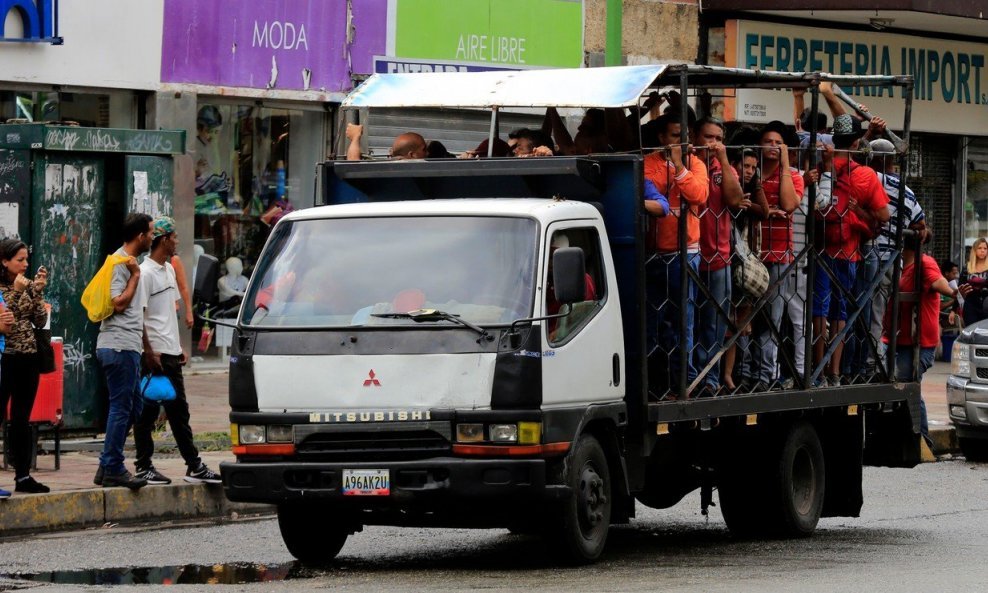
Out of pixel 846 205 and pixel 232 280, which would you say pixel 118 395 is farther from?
pixel 232 280

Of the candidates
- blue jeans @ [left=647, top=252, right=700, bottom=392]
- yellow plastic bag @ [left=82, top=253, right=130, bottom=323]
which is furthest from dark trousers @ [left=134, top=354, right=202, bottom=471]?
blue jeans @ [left=647, top=252, right=700, bottom=392]

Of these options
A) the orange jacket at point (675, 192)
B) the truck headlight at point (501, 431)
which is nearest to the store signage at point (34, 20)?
the orange jacket at point (675, 192)

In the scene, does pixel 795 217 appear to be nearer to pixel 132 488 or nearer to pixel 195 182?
pixel 132 488

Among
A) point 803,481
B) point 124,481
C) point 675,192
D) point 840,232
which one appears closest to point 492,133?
point 675,192

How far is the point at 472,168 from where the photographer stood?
404 inches

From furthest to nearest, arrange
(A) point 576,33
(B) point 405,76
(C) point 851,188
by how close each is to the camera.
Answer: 1. (A) point 576,33
2. (C) point 851,188
3. (B) point 405,76

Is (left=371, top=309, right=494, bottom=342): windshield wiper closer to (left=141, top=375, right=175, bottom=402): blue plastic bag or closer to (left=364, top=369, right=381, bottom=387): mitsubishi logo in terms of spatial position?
(left=364, top=369, right=381, bottom=387): mitsubishi logo

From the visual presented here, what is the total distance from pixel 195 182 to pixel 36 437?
6988mm

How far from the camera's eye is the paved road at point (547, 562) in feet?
30.2

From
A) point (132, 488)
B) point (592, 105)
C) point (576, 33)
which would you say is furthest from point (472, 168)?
point (576, 33)

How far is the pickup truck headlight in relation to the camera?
16578mm

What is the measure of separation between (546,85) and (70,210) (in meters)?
4.72

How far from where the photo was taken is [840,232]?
12.0m

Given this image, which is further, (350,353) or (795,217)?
(795,217)
